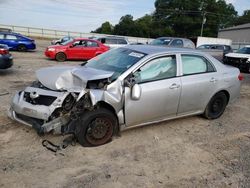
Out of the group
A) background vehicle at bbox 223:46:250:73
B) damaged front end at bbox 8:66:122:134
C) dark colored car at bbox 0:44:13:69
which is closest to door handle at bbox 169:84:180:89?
damaged front end at bbox 8:66:122:134

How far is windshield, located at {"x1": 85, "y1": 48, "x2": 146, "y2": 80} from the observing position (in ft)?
15.1

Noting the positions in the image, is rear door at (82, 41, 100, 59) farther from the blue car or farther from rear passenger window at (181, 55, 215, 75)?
rear passenger window at (181, 55, 215, 75)

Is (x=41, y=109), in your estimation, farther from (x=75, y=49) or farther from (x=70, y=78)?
(x=75, y=49)

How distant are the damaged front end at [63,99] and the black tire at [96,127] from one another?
125mm

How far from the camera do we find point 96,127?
13.6 ft

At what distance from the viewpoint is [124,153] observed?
4113 mm

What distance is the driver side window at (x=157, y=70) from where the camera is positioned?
4555 millimetres

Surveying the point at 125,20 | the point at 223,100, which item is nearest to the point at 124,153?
the point at 223,100

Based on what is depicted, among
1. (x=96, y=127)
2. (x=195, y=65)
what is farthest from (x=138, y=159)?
(x=195, y=65)

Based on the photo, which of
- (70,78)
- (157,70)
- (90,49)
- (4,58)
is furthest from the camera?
(90,49)

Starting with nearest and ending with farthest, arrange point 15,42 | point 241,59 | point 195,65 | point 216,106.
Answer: point 195,65 → point 216,106 → point 241,59 → point 15,42

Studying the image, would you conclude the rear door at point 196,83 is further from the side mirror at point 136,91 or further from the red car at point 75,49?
the red car at point 75,49

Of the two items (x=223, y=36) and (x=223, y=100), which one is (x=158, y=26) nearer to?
(x=223, y=36)

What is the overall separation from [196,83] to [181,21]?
73864 mm
